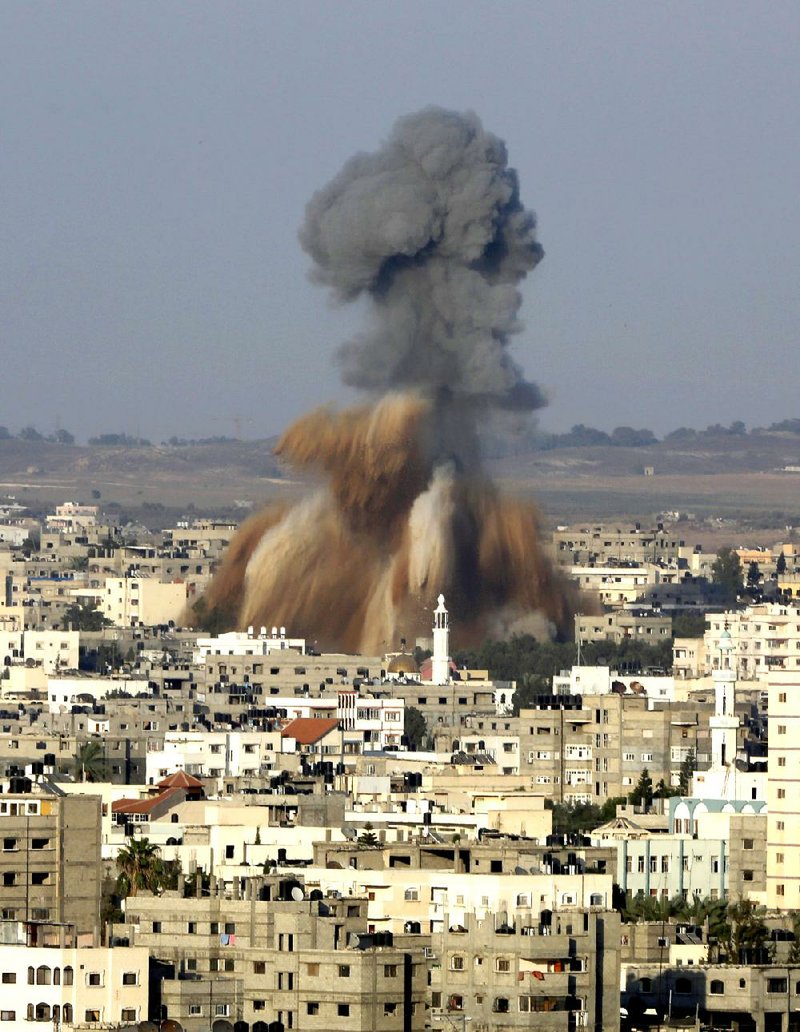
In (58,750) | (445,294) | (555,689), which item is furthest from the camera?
(445,294)

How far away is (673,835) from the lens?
56.4m

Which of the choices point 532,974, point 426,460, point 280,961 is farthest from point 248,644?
point 532,974

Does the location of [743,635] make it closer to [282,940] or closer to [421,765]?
[421,765]

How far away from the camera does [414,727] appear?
83.9 meters

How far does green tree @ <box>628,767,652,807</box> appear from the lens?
6488 cm

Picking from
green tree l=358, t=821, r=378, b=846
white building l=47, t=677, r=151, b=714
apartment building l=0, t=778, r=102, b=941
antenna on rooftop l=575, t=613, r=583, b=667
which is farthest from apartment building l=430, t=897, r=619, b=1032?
antenna on rooftop l=575, t=613, r=583, b=667

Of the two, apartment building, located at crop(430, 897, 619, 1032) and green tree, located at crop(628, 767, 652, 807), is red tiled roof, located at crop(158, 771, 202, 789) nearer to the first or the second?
green tree, located at crop(628, 767, 652, 807)

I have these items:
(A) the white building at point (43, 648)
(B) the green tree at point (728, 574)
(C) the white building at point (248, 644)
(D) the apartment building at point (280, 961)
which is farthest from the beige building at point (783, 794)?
(B) the green tree at point (728, 574)

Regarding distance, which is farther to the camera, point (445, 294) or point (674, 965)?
point (445, 294)

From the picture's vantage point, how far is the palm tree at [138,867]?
4669 cm

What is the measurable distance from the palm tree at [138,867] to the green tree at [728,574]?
80234 mm

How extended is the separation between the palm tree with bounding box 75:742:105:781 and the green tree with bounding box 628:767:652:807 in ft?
25.8

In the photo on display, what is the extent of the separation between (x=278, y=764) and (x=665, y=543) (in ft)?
283

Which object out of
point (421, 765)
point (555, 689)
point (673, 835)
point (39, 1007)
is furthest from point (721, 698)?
point (39, 1007)
